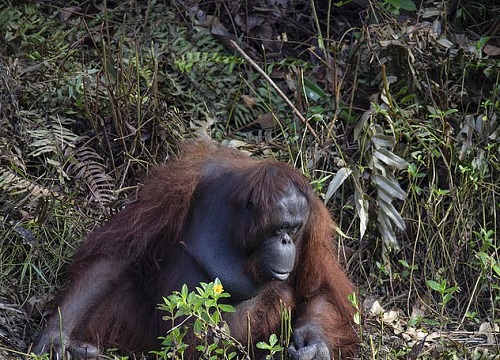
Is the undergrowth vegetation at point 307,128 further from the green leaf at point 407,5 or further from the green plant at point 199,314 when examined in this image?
the green plant at point 199,314

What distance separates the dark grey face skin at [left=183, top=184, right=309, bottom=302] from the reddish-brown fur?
54 millimetres

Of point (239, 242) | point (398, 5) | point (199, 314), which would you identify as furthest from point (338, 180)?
point (199, 314)

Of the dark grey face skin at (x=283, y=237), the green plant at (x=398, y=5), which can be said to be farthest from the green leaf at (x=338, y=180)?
the green plant at (x=398, y=5)

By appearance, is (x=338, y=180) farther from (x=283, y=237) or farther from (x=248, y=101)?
(x=283, y=237)

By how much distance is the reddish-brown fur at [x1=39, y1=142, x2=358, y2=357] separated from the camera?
4301mm

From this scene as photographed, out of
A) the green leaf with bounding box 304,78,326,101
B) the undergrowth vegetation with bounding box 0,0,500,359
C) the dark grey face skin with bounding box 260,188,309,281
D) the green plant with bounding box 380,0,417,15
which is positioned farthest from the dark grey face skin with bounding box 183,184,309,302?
the green plant with bounding box 380,0,417,15

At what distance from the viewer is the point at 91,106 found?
559 cm

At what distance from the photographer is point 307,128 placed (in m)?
5.54

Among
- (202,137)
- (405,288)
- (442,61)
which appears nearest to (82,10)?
(202,137)

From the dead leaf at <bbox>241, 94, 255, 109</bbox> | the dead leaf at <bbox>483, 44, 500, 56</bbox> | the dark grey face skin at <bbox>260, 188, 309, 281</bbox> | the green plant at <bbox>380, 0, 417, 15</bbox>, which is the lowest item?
the dead leaf at <bbox>241, 94, 255, 109</bbox>

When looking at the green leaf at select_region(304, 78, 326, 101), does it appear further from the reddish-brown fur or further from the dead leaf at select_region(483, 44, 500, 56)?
A: the reddish-brown fur

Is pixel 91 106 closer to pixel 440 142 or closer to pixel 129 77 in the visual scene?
pixel 129 77

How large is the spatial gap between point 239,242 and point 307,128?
4.69ft

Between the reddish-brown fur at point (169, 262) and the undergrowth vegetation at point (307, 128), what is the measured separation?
0.34 meters
